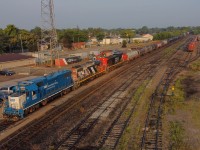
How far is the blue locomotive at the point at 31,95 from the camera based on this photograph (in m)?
24.9

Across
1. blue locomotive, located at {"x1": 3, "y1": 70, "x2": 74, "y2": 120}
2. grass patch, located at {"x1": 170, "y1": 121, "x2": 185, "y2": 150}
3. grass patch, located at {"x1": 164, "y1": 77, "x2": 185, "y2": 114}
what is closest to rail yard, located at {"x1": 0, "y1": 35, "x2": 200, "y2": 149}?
blue locomotive, located at {"x1": 3, "y1": 70, "x2": 74, "y2": 120}

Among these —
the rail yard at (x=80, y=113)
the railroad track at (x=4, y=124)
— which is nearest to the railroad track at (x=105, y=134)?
the rail yard at (x=80, y=113)

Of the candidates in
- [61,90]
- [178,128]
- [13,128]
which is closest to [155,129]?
[178,128]

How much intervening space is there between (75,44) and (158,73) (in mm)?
86688

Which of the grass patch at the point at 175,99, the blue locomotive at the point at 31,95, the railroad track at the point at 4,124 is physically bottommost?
the railroad track at the point at 4,124

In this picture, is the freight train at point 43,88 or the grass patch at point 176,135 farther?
the freight train at point 43,88

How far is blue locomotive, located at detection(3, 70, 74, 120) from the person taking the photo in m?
24.9

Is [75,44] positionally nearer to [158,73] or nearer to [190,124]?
[158,73]

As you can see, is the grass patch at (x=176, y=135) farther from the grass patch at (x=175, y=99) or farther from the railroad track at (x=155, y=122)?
the grass patch at (x=175, y=99)

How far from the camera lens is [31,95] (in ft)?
85.9

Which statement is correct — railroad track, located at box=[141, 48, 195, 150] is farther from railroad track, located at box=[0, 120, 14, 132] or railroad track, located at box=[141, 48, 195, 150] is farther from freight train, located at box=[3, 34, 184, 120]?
railroad track, located at box=[0, 120, 14, 132]

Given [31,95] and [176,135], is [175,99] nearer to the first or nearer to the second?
[176,135]

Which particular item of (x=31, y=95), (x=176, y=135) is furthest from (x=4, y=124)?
(x=176, y=135)

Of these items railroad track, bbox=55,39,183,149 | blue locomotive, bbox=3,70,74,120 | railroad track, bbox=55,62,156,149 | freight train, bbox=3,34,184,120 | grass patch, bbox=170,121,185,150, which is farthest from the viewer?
freight train, bbox=3,34,184,120
